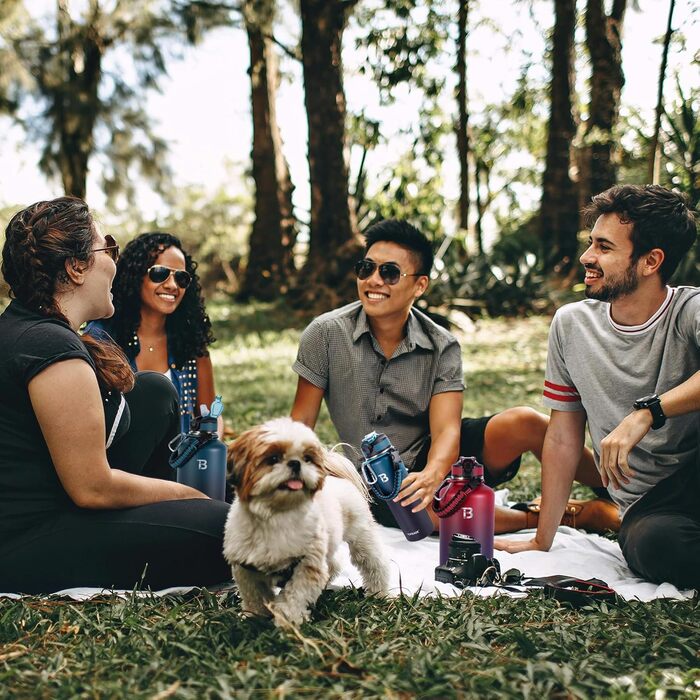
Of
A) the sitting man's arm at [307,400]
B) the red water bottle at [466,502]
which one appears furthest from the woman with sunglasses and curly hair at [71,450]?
the sitting man's arm at [307,400]

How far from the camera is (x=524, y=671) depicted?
254 centimetres

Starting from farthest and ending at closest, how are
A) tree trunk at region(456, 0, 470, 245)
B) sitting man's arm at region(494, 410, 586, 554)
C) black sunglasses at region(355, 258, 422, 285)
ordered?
tree trunk at region(456, 0, 470, 245) → black sunglasses at region(355, 258, 422, 285) → sitting man's arm at region(494, 410, 586, 554)

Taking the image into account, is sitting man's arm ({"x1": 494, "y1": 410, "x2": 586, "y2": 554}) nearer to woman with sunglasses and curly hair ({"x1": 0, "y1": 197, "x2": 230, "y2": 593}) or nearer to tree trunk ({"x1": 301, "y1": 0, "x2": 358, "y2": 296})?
woman with sunglasses and curly hair ({"x1": 0, "y1": 197, "x2": 230, "y2": 593})

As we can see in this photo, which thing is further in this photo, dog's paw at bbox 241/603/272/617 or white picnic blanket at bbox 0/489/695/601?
white picnic blanket at bbox 0/489/695/601

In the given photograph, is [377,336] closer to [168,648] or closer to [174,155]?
[168,648]

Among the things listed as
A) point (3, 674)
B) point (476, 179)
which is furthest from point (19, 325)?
point (476, 179)

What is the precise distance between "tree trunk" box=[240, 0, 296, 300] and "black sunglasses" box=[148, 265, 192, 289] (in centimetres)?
1246

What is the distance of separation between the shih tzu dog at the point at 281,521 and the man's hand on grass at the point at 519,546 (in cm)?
135

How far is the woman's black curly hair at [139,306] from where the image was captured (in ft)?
16.1

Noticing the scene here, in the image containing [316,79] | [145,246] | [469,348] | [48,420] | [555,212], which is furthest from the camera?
[555,212]

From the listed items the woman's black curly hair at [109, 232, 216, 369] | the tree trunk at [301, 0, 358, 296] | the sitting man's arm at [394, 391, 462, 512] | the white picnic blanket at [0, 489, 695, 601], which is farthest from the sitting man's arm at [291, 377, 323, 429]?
the tree trunk at [301, 0, 358, 296]

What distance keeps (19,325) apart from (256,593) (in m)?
1.31

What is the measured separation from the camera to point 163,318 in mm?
5094

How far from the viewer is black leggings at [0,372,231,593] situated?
3.18 metres
